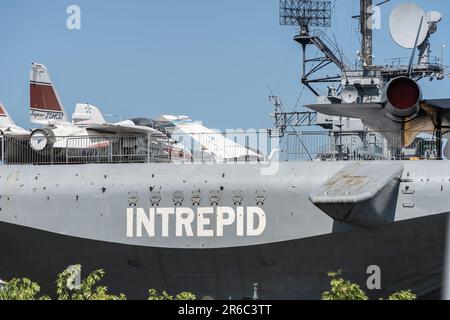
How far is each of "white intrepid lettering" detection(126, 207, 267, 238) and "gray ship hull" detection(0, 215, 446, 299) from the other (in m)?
0.44

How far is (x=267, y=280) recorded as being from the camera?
20.8 meters

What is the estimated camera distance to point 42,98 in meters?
30.0

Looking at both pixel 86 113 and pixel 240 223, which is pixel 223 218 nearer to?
pixel 240 223

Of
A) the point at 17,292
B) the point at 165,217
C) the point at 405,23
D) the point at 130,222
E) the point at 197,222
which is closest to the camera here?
the point at 17,292

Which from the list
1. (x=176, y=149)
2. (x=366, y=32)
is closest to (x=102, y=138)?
(x=176, y=149)

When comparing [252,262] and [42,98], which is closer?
[252,262]

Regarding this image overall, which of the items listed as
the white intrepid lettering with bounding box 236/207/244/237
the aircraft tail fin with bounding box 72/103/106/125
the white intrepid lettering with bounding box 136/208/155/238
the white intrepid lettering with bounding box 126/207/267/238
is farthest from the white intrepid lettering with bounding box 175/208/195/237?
the aircraft tail fin with bounding box 72/103/106/125

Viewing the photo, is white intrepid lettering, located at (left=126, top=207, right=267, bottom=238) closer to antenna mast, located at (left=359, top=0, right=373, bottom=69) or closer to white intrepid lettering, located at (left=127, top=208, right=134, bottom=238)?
white intrepid lettering, located at (left=127, top=208, right=134, bottom=238)

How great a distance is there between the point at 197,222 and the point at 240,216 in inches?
45.1

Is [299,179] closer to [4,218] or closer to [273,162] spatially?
[273,162]

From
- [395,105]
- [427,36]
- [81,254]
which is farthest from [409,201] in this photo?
[427,36]

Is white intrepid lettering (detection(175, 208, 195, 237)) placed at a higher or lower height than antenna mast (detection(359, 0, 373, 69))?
lower

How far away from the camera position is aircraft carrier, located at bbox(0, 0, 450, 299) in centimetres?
1978

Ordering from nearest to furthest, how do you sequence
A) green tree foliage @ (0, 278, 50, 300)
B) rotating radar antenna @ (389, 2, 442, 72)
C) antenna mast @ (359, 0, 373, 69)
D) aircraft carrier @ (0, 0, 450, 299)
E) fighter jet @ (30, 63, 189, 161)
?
green tree foliage @ (0, 278, 50, 300)
aircraft carrier @ (0, 0, 450, 299)
fighter jet @ (30, 63, 189, 161)
rotating radar antenna @ (389, 2, 442, 72)
antenna mast @ (359, 0, 373, 69)
